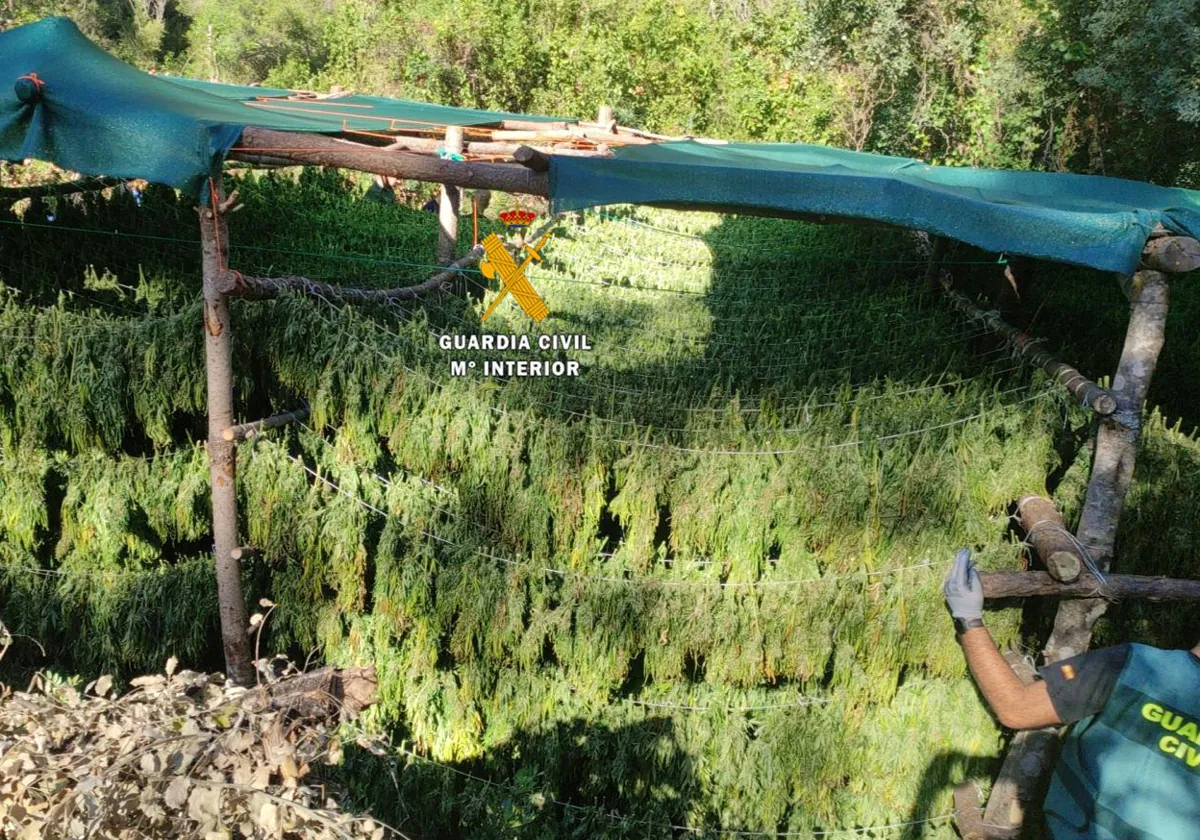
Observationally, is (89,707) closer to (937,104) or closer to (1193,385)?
(1193,385)

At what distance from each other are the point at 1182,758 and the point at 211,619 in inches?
127

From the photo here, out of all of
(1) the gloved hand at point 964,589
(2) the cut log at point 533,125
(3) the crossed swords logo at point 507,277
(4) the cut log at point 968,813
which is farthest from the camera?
(2) the cut log at point 533,125

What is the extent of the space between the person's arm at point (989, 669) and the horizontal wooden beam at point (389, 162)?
182 cm

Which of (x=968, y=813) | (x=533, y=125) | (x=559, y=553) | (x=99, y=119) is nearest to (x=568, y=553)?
(x=559, y=553)

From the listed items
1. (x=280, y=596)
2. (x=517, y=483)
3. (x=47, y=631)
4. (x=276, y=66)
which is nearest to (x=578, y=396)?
(x=517, y=483)

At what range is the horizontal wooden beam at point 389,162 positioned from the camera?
3.12 meters

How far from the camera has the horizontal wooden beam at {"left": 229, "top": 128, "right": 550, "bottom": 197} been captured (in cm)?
312

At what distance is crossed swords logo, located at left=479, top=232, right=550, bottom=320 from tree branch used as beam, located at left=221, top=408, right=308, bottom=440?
1136mm

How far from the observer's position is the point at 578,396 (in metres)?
3.94

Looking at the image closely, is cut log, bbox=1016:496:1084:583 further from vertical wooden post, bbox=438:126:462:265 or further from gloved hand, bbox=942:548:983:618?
vertical wooden post, bbox=438:126:462:265

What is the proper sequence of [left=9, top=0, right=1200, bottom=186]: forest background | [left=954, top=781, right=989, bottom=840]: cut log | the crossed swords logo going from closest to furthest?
[left=954, top=781, right=989, bottom=840]: cut log → the crossed swords logo → [left=9, top=0, right=1200, bottom=186]: forest background

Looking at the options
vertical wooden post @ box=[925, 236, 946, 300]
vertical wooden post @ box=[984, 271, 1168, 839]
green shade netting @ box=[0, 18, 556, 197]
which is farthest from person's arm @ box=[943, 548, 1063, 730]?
vertical wooden post @ box=[925, 236, 946, 300]

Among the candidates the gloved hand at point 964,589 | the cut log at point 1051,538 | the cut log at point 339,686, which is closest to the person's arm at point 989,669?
the gloved hand at point 964,589

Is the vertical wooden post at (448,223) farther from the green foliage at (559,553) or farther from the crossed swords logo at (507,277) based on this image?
the green foliage at (559,553)
